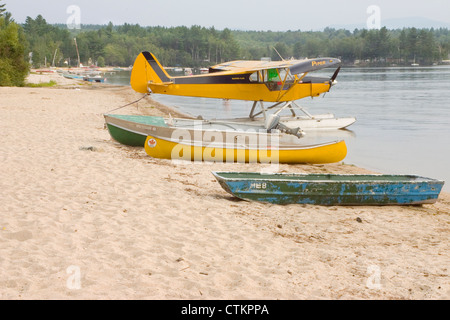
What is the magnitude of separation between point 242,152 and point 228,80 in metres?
5.17

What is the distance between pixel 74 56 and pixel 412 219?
15609 cm

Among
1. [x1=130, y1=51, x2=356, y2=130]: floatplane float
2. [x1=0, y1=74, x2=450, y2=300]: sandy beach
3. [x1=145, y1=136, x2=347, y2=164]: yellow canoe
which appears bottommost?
[x1=0, y1=74, x2=450, y2=300]: sandy beach

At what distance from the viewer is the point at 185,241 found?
620 cm

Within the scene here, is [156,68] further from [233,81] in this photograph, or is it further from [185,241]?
[185,241]

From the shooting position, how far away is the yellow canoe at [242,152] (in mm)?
12070

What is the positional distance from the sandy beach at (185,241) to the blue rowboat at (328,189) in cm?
18

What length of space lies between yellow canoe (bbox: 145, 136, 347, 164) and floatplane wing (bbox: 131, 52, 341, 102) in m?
4.24

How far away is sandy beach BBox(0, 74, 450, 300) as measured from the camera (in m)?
4.87

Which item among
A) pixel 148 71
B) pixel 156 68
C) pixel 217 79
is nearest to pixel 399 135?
pixel 217 79

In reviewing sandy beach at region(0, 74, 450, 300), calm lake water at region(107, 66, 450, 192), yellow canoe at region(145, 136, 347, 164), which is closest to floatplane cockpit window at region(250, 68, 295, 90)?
calm lake water at region(107, 66, 450, 192)

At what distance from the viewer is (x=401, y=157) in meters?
16.8

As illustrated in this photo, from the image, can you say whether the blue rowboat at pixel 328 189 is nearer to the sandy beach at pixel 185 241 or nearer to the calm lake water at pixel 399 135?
the sandy beach at pixel 185 241

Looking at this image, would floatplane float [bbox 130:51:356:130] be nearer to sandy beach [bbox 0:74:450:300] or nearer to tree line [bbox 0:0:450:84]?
sandy beach [bbox 0:74:450:300]
